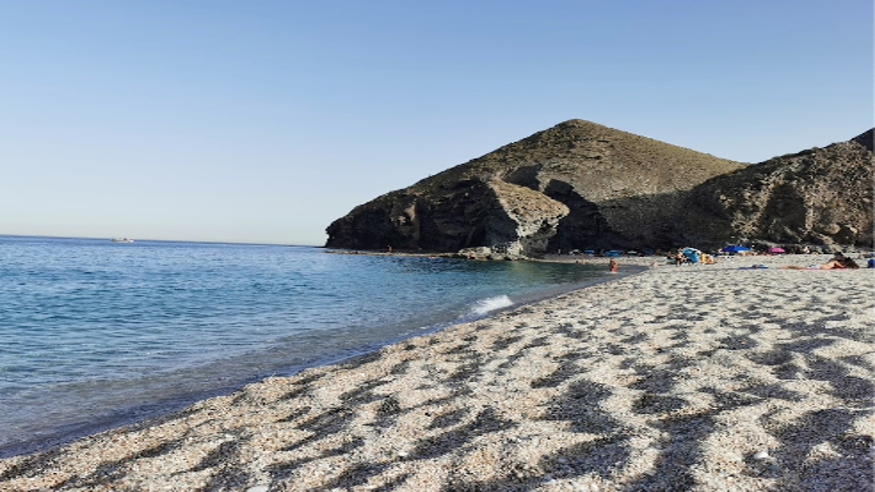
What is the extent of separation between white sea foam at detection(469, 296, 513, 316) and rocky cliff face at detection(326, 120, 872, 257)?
2006 inches

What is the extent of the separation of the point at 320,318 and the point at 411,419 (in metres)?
12.1

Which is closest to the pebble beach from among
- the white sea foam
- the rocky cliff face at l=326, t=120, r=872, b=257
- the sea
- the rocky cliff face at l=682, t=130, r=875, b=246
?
the sea

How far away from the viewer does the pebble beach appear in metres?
3.43

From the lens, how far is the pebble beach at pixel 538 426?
11.3ft

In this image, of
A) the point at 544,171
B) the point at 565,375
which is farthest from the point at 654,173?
the point at 565,375

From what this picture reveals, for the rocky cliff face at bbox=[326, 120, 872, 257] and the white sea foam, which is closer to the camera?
the white sea foam

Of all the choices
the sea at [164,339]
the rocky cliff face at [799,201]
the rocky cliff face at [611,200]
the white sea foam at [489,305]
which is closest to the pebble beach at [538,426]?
the sea at [164,339]

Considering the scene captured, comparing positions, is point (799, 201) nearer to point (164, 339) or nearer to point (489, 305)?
point (489, 305)

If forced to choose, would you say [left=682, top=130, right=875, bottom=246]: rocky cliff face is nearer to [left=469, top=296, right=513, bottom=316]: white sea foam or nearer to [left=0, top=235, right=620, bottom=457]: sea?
[left=0, top=235, right=620, bottom=457]: sea

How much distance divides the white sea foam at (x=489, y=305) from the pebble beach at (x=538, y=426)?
328 inches

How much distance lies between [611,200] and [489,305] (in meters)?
68.1

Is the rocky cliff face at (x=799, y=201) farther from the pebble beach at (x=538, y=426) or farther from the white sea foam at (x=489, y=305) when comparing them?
the pebble beach at (x=538, y=426)

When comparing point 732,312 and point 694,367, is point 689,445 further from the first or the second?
point 732,312

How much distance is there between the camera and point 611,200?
265 ft
